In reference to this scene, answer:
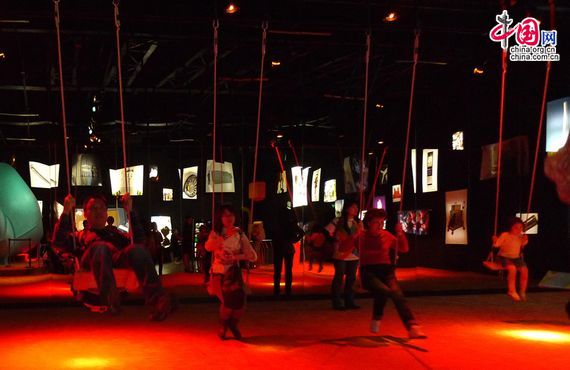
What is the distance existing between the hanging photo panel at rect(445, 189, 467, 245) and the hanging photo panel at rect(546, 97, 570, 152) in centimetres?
490

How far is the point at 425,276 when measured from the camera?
21.3 meters

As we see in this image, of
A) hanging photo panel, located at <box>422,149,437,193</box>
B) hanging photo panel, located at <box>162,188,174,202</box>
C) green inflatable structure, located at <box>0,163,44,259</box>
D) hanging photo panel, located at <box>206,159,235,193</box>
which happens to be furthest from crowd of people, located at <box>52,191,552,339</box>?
green inflatable structure, located at <box>0,163,44,259</box>

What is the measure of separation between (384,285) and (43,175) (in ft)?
42.9

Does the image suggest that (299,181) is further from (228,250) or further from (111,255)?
(111,255)

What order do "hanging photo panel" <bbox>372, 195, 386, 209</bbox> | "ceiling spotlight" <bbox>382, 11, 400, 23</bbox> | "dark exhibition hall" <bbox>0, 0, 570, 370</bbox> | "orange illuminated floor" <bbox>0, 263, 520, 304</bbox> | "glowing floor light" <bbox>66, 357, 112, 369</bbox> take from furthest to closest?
"hanging photo panel" <bbox>372, 195, 386, 209</bbox> < "orange illuminated floor" <bbox>0, 263, 520, 304</bbox> < "ceiling spotlight" <bbox>382, 11, 400, 23</bbox> < "dark exhibition hall" <bbox>0, 0, 570, 370</bbox> < "glowing floor light" <bbox>66, 357, 112, 369</bbox>

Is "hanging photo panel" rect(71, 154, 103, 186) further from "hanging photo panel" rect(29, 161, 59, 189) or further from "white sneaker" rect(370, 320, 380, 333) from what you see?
A: "white sneaker" rect(370, 320, 380, 333)

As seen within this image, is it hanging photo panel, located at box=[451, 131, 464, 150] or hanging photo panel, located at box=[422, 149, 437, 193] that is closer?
hanging photo panel, located at box=[451, 131, 464, 150]

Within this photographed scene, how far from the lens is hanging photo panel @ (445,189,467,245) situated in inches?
910

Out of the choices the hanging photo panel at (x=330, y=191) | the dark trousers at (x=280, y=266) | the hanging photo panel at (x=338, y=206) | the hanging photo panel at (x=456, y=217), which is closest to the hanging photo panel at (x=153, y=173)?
the hanging photo panel at (x=330, y=191)

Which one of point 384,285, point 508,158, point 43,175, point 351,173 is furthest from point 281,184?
point 384,285

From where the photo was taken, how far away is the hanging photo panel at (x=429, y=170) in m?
24.2

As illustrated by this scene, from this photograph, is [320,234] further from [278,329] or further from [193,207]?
[193,207]

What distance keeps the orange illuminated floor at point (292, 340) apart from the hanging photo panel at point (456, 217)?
10.1 metres

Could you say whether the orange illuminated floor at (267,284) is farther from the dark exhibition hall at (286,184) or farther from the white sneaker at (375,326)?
the white sneaker at (375,326)
